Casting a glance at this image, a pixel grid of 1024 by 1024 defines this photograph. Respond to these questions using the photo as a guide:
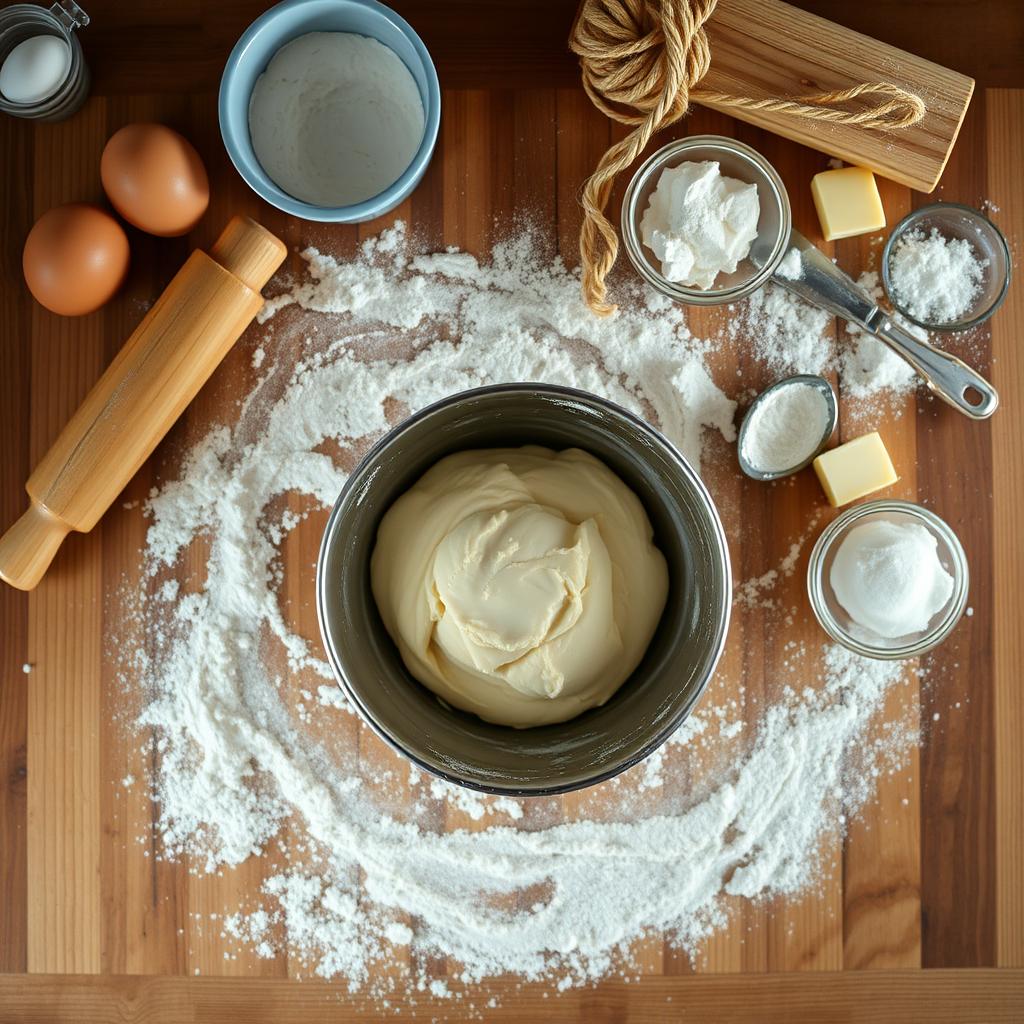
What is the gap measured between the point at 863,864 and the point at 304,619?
610mm

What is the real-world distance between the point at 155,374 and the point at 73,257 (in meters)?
0.13

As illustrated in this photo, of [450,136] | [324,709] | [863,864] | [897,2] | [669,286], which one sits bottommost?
[863,864]

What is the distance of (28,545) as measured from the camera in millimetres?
883

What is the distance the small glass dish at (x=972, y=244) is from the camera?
892mm

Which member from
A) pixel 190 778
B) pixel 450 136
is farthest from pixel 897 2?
pixel 190 778

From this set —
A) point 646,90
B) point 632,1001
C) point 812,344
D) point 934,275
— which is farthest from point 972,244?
point 632,1001

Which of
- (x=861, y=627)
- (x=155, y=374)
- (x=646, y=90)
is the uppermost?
(x=646, y=90)

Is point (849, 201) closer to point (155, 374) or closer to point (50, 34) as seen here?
point (155, 374)

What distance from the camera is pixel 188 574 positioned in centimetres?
92

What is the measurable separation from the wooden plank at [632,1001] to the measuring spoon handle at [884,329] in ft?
1.91

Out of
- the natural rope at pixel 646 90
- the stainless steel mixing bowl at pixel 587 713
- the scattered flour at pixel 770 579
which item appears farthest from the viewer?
the scattered flour at pixel 770 579

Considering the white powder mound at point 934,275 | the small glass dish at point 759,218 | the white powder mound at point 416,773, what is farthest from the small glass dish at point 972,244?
the white powder mound at point 416,773

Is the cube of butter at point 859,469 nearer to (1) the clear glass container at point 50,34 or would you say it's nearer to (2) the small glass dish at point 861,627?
(2) the small glass dish at point 861,627

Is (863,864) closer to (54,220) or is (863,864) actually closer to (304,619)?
(304,619)
